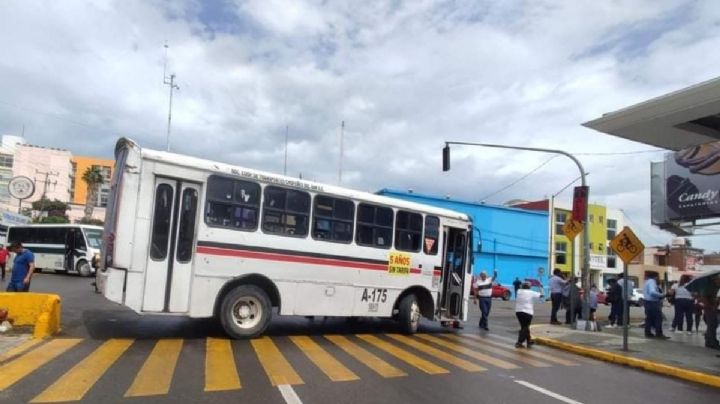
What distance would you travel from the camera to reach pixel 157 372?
24.3ft

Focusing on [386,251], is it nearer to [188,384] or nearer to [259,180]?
[259,180]

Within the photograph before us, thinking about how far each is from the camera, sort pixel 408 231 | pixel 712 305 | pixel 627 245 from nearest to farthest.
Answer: pixel 627 245 → pixel 408 231 → pixel 712 305

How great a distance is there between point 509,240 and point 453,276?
31.3 meters

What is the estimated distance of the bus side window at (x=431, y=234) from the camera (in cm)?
1361

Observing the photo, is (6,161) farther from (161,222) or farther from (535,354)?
(535,354)

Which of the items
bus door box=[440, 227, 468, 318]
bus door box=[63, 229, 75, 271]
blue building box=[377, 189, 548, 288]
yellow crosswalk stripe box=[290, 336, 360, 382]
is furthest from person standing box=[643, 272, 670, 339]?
bus door box=[63, 229, 75, 271]

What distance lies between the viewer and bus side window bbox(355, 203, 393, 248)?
12.3m

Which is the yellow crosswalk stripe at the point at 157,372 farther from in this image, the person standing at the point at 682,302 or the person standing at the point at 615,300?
the person standing at the point at 615,300

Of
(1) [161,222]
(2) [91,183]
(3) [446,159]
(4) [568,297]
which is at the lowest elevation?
(4) [568,297]

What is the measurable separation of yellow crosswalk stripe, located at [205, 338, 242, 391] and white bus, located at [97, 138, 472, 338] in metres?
0.65

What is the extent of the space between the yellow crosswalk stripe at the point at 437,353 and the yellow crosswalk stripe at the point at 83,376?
5263 mm

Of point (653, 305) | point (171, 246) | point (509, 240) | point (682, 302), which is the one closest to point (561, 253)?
point (509, 240)

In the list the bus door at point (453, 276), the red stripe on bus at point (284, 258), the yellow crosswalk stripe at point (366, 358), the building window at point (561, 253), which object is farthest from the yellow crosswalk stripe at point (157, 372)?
the building window at point (561, 253)

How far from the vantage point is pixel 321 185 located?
11.8 m
